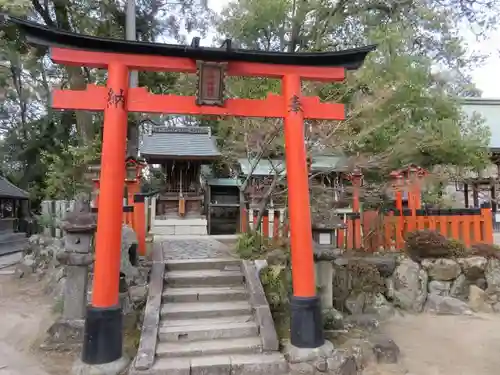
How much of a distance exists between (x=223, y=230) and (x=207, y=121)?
7777mm

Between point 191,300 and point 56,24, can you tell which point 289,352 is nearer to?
point 191,300

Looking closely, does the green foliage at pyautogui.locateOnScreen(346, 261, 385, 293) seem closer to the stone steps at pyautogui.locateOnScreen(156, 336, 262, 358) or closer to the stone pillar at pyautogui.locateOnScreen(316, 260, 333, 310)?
the stone pillar at pyautogui.locateOnScreen(316, 260, 333, 310)

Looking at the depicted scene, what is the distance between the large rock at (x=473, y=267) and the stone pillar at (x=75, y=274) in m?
7.44

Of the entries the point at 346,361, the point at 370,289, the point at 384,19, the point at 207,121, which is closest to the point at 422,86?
the point at 384,19

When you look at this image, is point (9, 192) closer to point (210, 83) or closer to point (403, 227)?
point (210, 83)

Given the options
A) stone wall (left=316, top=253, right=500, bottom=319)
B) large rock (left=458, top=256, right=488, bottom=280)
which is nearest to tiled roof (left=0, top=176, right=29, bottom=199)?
stone wall (left=316, top=253, right=500, bottom=319)

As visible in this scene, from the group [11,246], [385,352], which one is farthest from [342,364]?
[11,246]

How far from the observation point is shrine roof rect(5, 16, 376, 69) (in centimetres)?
444

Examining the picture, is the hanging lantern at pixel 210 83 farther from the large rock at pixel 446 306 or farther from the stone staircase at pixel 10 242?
the stone staircase at pixel 10 242

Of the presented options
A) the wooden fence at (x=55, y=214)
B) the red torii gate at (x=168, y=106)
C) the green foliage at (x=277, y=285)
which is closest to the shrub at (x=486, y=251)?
the green foliage at (x=277, y=285)

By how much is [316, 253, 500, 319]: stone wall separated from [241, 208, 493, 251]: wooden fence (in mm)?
613

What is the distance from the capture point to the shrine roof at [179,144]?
42.3 ft

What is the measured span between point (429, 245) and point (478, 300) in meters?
1.57

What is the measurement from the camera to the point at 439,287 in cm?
753
